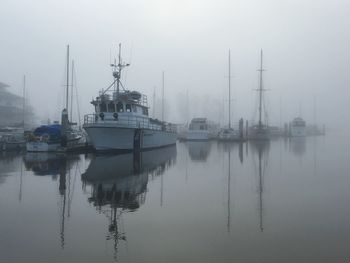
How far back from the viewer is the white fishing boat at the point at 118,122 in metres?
31.1

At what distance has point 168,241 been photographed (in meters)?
7.71

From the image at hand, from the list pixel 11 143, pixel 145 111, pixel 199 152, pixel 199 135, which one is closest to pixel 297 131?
pixel 199 135

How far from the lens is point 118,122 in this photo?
31.8 m

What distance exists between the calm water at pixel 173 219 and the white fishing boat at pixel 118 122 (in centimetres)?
1410

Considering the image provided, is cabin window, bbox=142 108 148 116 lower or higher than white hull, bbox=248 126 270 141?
higher

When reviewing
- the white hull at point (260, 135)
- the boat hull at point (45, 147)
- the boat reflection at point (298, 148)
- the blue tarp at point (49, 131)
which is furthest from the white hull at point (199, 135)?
the boat hull at point (45, 147)

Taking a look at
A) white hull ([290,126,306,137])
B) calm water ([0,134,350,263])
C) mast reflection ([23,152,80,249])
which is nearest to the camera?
calm water ([0,134,350,263])

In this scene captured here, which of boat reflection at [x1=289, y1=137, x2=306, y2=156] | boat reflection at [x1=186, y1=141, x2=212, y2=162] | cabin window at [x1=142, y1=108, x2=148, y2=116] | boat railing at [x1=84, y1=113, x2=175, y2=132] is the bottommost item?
boat reflection at [x1=186, y1=141, x2=212, y2=162]

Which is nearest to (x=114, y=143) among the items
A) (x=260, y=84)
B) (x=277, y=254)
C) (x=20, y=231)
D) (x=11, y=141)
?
(x=11, y=141)

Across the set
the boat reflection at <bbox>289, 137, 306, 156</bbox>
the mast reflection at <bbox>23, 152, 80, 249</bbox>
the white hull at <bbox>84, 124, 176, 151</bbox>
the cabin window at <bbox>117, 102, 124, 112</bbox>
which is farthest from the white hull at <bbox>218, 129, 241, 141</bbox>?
the mast reflection at <bbox>23, 152, 80, 249</bbox>

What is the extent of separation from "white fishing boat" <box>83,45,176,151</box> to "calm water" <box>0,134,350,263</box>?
46.3 ft

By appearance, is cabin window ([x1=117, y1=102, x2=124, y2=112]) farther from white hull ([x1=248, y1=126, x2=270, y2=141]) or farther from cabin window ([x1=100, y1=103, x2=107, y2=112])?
white hull ([x1=248, y1=126, x2=270, y2=141])

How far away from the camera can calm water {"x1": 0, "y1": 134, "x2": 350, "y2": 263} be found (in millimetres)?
6992

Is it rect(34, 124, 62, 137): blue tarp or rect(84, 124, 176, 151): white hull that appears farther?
rect(34, 124, 62, 137): blue tarp
